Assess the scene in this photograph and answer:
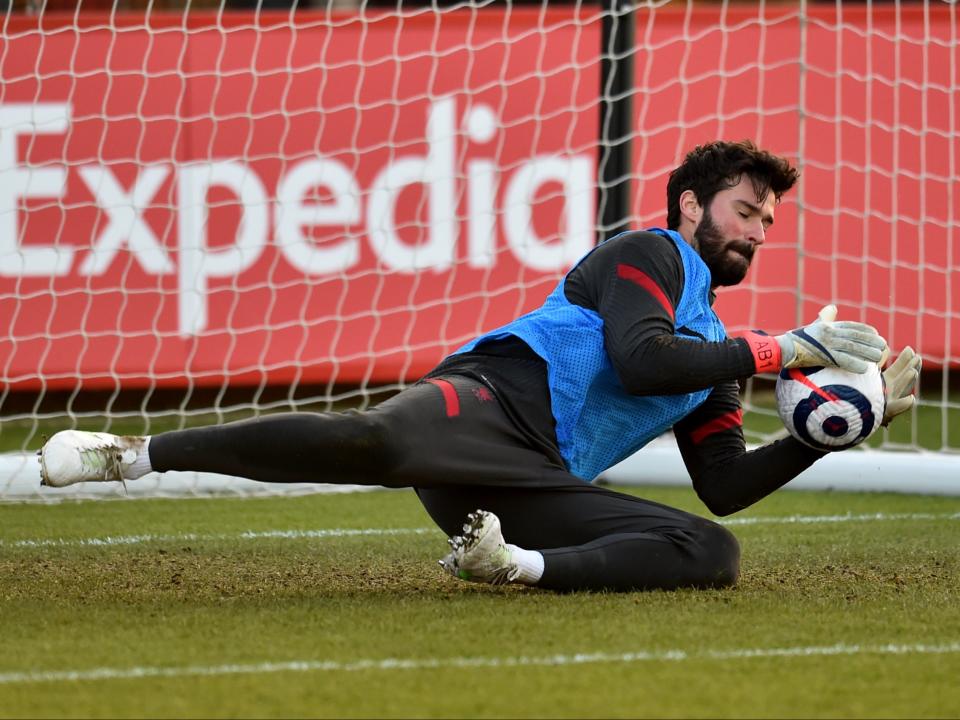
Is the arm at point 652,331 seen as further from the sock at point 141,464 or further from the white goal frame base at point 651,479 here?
the white goal frame base at point 651,479

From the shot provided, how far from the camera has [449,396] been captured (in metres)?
3.98

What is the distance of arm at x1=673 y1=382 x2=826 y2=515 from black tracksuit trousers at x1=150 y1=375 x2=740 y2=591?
0.20m

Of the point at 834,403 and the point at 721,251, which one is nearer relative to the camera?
the point at 834,403

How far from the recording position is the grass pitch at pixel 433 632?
2928 millimetres

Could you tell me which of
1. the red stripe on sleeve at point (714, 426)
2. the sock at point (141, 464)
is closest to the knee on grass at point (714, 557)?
the red stripe on sleeve at point (714, 426)

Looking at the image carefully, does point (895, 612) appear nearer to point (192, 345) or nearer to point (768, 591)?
point (768, 591)

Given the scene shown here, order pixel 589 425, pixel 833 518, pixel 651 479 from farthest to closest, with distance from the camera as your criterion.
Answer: pixel 651 479
pixel 833 518
pixel 589 425

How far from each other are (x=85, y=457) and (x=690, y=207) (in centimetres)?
172

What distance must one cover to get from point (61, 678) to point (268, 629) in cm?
58

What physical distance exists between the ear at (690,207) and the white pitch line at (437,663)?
51.7 inches

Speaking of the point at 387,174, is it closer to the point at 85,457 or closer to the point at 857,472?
the point at 857,472

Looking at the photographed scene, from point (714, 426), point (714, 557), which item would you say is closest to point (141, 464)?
point (714, 557)

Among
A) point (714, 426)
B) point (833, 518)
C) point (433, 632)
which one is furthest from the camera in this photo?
point (833, 518)

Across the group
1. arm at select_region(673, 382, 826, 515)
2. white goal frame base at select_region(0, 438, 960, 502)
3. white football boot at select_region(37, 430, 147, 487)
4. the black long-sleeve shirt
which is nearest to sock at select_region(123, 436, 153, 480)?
white football boot at select_region(37, 430, 147, 487)
